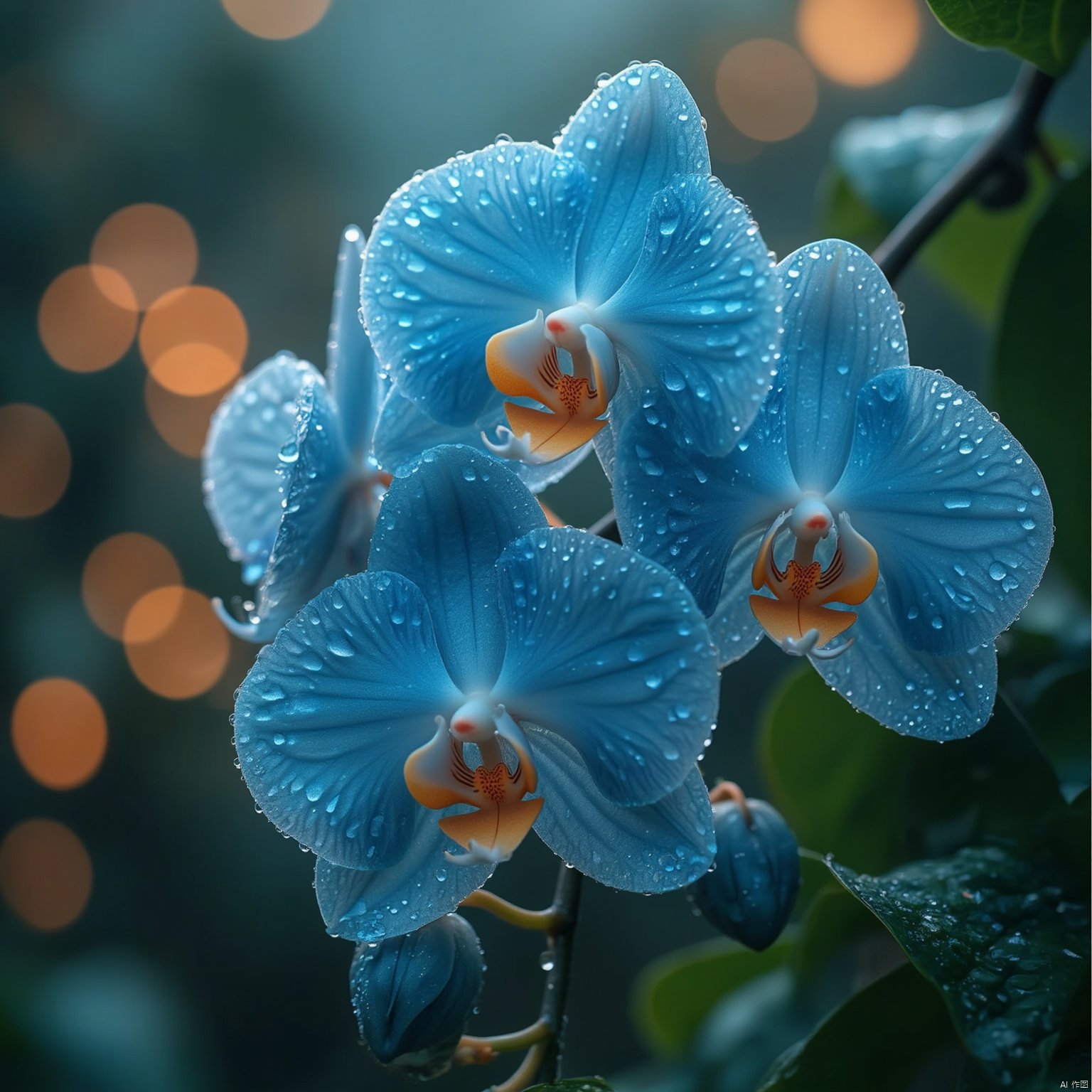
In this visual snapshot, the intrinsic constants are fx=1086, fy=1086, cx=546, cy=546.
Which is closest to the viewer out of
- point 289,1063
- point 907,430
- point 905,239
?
point 907,430

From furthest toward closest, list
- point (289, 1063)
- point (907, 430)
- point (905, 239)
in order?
point (289, 1063), point (905, 239), point (907, 430)

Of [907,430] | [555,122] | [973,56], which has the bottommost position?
[973,56]

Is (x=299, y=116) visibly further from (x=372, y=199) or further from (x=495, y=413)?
(x=495, y=413)

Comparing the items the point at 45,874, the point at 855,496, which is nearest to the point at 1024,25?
the point at 855,496

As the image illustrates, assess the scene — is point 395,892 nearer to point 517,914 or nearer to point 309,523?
point 517,914

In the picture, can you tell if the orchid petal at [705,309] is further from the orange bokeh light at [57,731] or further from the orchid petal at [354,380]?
the orange bokeh light at [57,731]

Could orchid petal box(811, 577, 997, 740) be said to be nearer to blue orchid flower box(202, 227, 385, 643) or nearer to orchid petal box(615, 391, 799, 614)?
orchid petal box(615, 391, 799, 614)

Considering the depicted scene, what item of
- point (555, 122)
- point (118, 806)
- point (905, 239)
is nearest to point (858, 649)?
point (905, 239)
